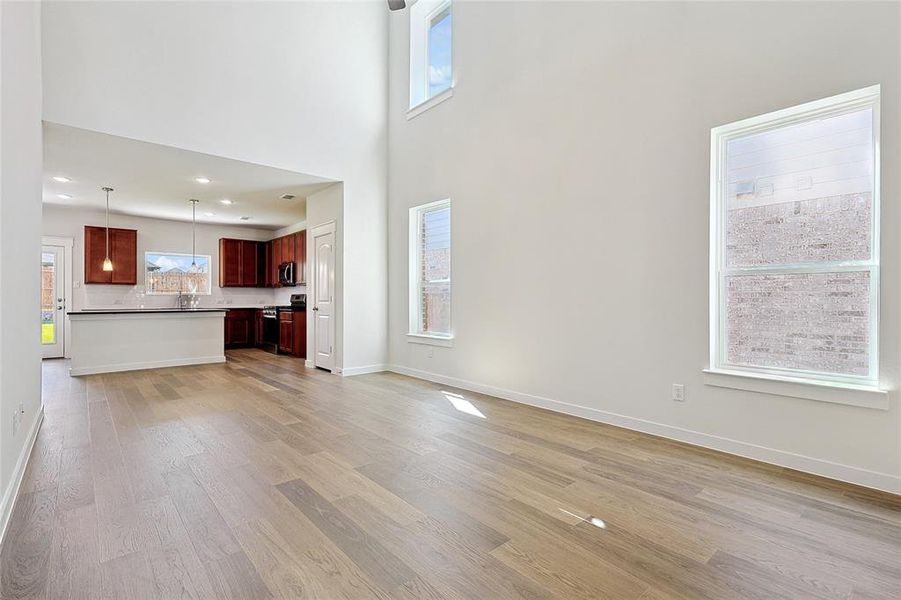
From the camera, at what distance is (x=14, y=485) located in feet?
7.57

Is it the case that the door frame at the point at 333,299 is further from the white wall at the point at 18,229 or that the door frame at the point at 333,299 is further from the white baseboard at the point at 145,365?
the white wall at the point at 18,229

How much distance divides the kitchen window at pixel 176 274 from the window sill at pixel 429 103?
249 inches

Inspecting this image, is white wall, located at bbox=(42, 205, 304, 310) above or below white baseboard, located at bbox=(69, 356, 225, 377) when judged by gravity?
above

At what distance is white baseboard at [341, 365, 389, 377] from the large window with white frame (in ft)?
14.1

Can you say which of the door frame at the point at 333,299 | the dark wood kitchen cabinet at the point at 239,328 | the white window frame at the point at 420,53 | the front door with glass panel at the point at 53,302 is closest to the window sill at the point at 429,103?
the white window frame at the point at 420,53

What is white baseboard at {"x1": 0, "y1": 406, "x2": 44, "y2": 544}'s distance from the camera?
6.46 ft

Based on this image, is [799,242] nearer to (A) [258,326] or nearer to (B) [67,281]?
(A) [258,326]

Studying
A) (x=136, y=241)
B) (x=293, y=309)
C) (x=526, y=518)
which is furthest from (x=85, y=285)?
(x=526, y=518)

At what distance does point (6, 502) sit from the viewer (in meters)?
2.07

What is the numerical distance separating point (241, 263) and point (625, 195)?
8727 millimetres

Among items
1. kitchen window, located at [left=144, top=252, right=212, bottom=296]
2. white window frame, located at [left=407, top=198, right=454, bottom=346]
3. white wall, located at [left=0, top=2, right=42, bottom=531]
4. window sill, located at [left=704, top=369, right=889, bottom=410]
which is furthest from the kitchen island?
window sill, located at [left=704, top=369, right=889, bottom=410]

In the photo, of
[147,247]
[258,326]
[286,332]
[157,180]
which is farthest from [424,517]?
[147,247]

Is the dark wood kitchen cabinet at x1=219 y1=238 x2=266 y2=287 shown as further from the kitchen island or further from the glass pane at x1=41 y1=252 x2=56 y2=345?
the glass pane at x1=41 y1=252 x2=56 y2=345

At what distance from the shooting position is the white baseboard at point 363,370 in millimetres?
5871
